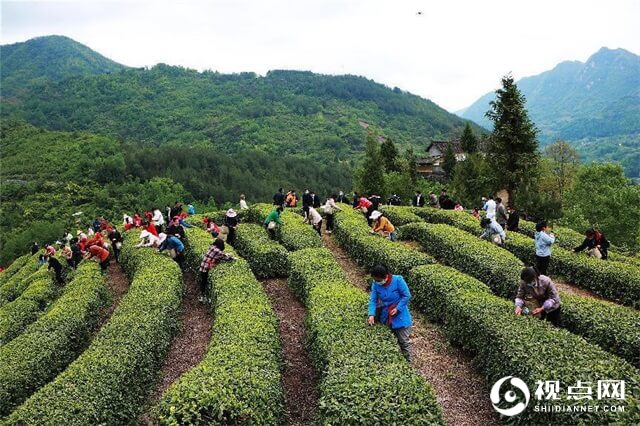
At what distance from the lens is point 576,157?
199 feet

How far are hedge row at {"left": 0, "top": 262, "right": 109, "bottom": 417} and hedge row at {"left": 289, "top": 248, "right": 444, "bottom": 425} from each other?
278 inches

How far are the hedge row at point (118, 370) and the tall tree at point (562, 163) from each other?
183ft

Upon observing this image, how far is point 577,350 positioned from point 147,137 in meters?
157

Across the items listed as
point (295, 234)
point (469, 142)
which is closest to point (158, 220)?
point (295, 234)

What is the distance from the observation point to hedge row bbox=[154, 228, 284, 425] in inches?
308

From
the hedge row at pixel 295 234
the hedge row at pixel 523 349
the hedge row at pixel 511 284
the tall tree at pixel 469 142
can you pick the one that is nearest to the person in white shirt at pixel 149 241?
the hedge row at pixel 295 234

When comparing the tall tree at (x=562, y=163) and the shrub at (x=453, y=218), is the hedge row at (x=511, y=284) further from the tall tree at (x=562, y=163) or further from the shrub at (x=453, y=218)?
the tall tree at (x=562, y=163)

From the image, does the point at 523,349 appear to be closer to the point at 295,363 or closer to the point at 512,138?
the point at 295,363

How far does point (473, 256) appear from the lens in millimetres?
16234

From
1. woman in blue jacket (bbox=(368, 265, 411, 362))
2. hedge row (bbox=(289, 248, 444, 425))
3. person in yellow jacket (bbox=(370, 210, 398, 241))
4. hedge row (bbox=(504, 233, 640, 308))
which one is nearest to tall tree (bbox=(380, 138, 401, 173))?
person in yellow jacket (bbox=(370, 210, 398, 241))

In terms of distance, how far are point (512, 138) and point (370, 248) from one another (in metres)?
19.4

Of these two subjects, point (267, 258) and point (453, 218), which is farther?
point (453, 218)

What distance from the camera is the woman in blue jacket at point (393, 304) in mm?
9617

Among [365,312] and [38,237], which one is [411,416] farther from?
[38,237]
